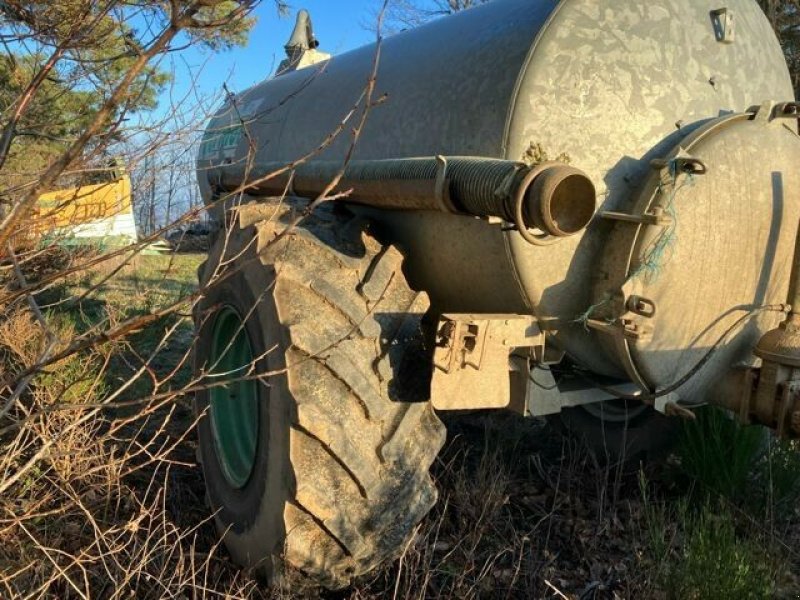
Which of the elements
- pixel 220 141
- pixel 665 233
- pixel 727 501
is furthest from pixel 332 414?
pixel 220 141

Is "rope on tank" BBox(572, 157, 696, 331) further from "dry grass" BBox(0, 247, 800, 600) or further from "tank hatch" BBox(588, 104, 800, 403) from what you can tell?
"dry grass" BBox(0, 247, 800, 600)

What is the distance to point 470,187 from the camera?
85.8 inches

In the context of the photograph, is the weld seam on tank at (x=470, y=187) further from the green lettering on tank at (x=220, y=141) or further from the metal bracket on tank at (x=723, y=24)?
the green lettering on tank at (x=220, y=141)

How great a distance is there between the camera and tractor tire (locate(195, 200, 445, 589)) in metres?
2.36

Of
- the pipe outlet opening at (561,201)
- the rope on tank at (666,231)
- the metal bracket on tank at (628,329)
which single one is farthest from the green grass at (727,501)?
the pipe outlet opening at (561,201)

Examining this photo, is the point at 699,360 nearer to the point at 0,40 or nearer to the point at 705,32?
the point at 705,32

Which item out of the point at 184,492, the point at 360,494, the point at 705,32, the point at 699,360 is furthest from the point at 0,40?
the point at 699,360

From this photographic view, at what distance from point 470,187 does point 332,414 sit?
0.84 m

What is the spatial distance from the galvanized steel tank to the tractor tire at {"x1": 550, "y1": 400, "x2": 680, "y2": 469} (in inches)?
Result: 41.0

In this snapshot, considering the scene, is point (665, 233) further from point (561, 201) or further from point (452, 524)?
point (452, 524)

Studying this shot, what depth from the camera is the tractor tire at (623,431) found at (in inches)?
148

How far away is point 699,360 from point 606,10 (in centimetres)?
127

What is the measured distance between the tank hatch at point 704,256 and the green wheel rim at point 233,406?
4.85ft

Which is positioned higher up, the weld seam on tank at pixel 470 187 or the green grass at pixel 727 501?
the weld seam on tank at pixel 470 187
